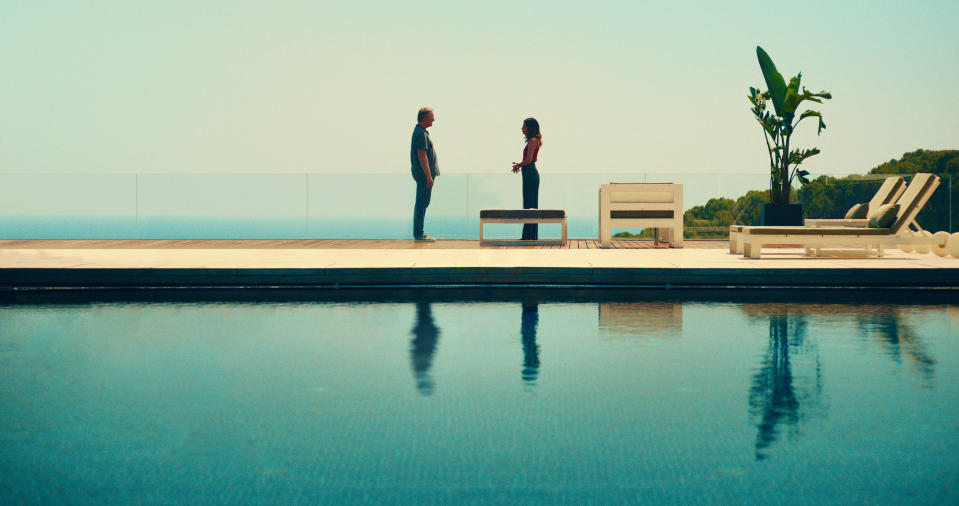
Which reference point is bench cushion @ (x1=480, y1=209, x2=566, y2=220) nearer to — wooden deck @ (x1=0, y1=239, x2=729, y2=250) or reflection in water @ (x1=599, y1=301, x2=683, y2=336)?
wooden deck @ (x1=0, y1=239, x2=729, y2=250)

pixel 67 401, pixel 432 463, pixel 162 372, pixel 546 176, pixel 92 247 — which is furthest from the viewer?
pixel 546 176

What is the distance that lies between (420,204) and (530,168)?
2.13 metres

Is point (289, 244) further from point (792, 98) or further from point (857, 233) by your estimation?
point (857, 233)

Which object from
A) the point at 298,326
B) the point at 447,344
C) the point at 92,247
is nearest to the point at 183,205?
the point at 92,247

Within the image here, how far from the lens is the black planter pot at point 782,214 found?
1622cm

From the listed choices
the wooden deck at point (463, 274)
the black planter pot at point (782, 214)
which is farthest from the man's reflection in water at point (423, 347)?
the black planter pot at point (782, 214)

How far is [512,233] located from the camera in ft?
57.7

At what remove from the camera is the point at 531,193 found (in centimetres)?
1698

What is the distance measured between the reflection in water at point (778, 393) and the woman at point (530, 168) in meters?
9.78

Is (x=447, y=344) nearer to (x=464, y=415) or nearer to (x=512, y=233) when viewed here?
(x=464, y=415)

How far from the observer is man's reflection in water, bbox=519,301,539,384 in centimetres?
563

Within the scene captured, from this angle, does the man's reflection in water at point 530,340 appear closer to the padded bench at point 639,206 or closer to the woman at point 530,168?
the woman at point 530,168

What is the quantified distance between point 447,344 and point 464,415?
2.30 m

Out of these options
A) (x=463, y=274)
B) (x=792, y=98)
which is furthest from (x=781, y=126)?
(x=463, y=274)
